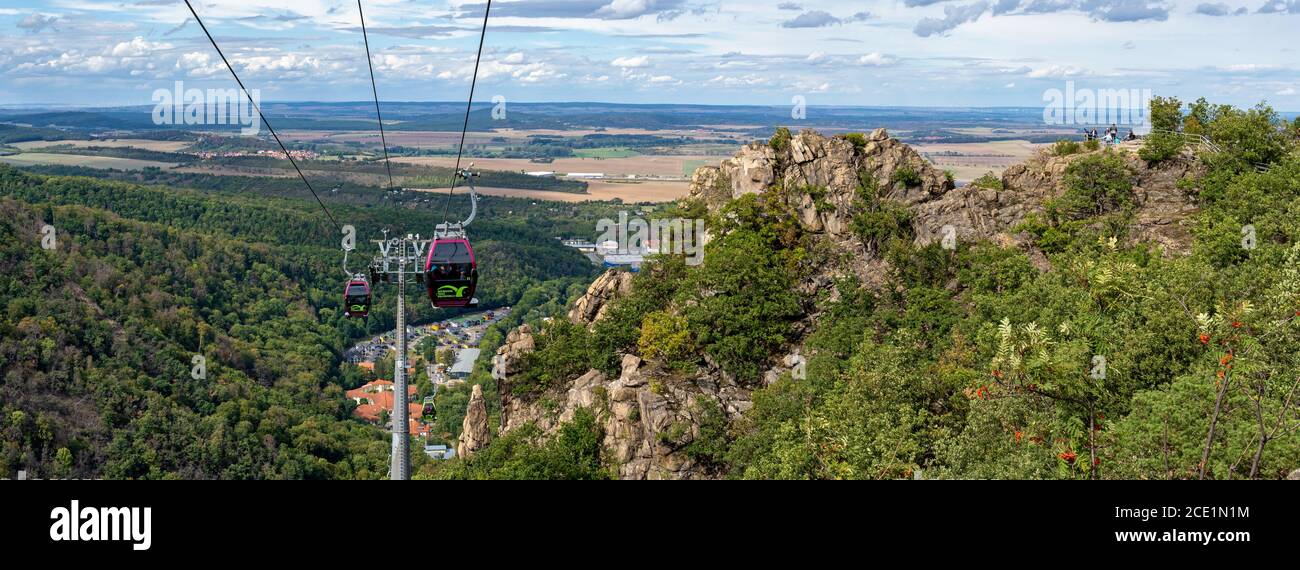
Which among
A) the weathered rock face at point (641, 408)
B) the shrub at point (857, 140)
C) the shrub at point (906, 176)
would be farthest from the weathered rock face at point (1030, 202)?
the weathered rock face at point (641, 408)

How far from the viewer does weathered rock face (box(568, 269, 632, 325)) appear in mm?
44250

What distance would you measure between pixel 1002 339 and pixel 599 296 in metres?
26.1

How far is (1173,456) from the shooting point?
19.2m

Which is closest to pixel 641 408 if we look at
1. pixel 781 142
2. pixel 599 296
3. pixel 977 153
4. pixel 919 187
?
pixel 599 296

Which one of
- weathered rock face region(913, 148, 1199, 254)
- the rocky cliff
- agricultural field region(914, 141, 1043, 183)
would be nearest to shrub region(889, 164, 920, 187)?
the rocky cliff

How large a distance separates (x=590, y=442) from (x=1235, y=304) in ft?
63.6

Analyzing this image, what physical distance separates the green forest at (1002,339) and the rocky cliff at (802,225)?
58 centimetres

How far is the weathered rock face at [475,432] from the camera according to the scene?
42750 mm

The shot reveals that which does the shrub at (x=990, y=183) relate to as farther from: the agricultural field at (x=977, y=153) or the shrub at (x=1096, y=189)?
the agricultural field at (x=977, y=153)

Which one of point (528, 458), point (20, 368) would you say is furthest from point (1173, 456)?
point (20, 368)

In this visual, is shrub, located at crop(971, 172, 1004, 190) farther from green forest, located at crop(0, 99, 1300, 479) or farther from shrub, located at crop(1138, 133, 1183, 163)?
shrub, located at crop(1138, 133, 1183, 163)

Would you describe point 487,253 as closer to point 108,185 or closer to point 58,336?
point 108,185
